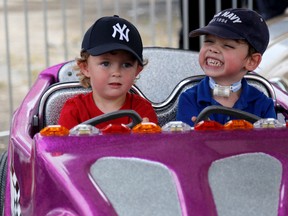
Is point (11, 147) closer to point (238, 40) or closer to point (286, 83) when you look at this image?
point (238, 40)

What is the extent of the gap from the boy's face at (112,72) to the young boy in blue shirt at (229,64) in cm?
32

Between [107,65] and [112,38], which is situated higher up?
[112,38]

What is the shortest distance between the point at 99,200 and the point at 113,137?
336 millimetres

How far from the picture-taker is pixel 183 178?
3314 mm

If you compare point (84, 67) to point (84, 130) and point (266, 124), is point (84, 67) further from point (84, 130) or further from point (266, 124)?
point (266, 124)

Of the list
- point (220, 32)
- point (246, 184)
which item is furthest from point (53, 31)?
point (246, 184)

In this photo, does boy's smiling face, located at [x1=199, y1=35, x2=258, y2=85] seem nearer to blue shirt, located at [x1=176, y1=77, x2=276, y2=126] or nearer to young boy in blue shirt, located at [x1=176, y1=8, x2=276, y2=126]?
young boy in blue shirt, located at [x1=176, y1=8, x2=276, y2=126]

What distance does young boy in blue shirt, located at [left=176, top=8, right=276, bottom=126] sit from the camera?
13.3ft

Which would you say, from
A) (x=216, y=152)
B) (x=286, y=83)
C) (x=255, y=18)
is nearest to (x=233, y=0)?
(x=286, y=83)

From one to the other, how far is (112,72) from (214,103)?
19.7 inches

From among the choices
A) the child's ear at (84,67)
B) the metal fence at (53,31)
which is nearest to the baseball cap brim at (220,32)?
the child's ear at (84,67)

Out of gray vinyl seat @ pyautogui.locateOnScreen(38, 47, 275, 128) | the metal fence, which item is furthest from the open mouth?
the metal fence

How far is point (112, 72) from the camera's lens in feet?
13.1

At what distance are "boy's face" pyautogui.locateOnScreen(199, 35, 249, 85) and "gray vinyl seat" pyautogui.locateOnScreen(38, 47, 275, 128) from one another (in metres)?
0.54
